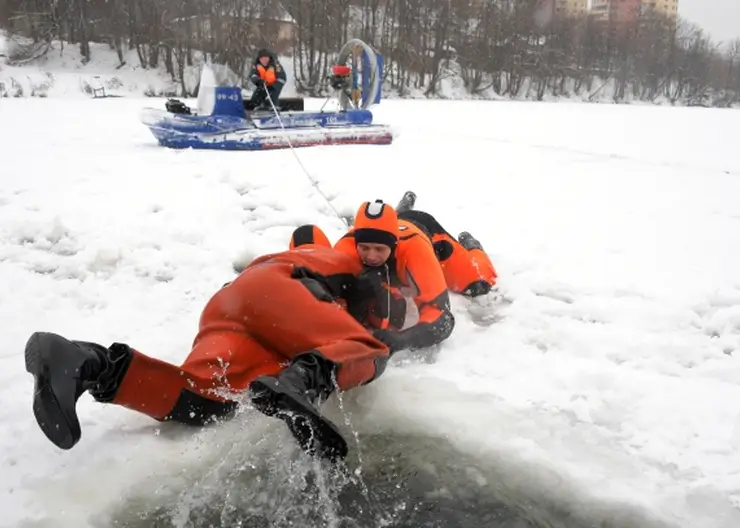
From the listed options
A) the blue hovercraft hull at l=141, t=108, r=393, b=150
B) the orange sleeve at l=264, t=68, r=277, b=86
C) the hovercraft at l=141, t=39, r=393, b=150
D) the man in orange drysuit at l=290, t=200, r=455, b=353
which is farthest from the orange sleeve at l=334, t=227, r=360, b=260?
the orange sleeve at l=264, t=68, r=277, b=86

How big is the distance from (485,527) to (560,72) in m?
47.3

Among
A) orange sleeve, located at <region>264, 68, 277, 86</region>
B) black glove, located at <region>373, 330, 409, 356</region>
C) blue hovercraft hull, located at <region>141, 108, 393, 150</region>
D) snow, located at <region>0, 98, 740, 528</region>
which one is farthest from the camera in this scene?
orange sleeve, located at <region>264, 68, 277, 86</region>

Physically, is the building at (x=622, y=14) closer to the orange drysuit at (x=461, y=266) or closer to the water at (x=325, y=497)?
the orange drysuit at (x=461, y=266)

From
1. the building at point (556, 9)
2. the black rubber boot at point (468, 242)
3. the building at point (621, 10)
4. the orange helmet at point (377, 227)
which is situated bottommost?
the black rubber boot at point (468, 242)

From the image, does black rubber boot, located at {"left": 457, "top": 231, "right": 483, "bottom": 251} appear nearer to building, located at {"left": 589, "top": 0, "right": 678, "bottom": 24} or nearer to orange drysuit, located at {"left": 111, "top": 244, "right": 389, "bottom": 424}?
orange drysuit, located at {"left": 111, "top": 244, "right": 389, "bottom": 424}

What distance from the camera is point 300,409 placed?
1871mm

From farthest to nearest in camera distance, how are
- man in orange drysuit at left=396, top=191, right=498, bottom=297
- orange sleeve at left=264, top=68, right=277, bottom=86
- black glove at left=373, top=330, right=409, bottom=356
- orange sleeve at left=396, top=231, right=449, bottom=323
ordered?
orange sleeve at left=264, top=68, right=277, bottom=86 < man in orange drysuit at left=396, top=191, right=498, bottom=297 < orange sleeve at left=396, top=231, right=449, bottom=323 < black glove at left=373, top=330, right=409, bottom=356

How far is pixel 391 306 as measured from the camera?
3.30 metres

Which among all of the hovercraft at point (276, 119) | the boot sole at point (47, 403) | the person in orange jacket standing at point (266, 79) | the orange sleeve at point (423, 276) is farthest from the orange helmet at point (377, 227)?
the person in orange jacket standing at point (266, 79)

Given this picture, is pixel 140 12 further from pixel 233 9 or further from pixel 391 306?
pixel 391 306

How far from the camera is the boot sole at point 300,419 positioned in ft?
6.17

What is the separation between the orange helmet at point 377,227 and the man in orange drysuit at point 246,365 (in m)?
0.53

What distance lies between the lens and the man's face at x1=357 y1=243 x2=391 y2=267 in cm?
333

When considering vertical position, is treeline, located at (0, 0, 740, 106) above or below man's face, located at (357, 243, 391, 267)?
above
